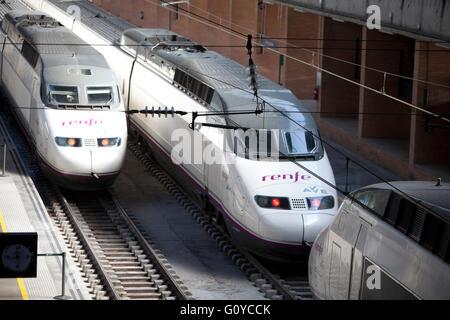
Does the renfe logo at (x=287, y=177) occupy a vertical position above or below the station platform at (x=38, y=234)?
above

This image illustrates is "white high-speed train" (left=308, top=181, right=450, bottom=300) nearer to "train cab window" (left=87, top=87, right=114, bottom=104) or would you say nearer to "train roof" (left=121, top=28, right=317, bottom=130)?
"train roof" (left=121, top=28, right=317, bottom=130)

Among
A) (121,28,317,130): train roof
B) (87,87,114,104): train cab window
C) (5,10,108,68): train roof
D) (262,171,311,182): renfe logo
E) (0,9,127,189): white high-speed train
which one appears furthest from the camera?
(5,10,108,68): train roof

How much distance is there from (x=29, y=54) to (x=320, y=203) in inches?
475

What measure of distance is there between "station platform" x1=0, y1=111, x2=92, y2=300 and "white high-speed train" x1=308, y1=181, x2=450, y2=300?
4806 mm

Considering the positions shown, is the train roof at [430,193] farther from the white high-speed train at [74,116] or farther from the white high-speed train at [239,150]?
the white high-speed train at [74,116]

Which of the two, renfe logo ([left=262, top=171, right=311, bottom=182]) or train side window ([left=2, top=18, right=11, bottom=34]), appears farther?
train side window ([left=2, top=18, right=11, bottom=34])

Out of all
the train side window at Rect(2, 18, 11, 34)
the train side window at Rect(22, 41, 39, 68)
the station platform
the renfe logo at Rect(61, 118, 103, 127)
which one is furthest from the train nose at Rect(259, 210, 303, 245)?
the train side window at Rect(2, 18, 11, 34)

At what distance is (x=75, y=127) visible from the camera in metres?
22.1

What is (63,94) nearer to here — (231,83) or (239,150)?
(231,83)

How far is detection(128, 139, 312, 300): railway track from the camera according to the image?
683 inches

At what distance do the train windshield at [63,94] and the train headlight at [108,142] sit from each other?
4.32 ft

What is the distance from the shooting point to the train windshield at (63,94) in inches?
896

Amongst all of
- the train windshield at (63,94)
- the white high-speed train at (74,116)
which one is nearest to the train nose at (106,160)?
the white high-speed train at (74,116)
